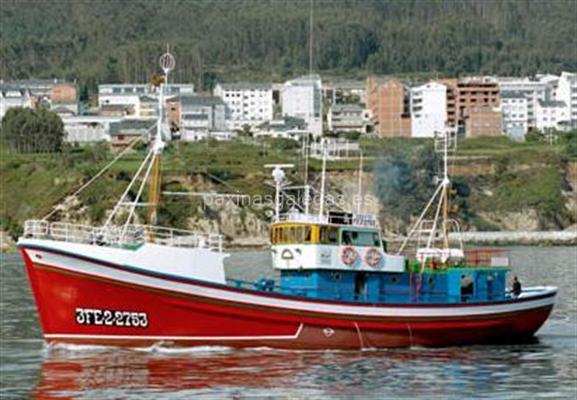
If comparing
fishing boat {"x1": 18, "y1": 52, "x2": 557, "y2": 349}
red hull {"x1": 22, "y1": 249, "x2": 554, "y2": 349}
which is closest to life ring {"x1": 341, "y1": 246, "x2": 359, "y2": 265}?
fishing boat {"x1": 18, "y1": 52, "x2": 557, "y2": 349}

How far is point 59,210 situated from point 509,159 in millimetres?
49570

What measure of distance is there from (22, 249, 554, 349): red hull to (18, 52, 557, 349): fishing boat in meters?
0.03

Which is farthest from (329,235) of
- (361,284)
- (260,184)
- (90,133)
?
(90,133)

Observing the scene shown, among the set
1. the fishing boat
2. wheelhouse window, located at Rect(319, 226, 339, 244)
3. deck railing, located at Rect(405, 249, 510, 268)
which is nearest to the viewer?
the fishing boat

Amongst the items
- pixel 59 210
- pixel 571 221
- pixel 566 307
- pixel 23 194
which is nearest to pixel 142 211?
pixel 59 210

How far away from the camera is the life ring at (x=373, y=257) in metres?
47.1

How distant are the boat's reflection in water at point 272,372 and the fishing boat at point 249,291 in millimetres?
532

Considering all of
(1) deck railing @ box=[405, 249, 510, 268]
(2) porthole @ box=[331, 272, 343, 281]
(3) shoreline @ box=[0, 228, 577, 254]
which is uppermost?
(1) deck railing @ box=[405, 249, 510, 268]

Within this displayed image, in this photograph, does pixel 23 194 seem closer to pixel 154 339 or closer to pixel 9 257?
pixel 9 257

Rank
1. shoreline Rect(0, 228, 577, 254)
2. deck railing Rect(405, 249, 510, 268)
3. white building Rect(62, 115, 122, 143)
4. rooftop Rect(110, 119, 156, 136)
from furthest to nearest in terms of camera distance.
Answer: white building Rect(62, 115, 122, 143), rooftop Rect(110, 119, 156, 136), shoreline Rect(0, 228, 577, 254), deck railing Rect(405, 249, 510, 268)

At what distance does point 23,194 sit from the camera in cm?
14575

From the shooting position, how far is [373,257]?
47219mm

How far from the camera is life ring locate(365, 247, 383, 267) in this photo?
Answer: 1854 inches

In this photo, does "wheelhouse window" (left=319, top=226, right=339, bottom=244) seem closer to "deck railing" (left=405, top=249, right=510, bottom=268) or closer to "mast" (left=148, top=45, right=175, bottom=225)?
"deck railing" (left=405, top=249, right=510, bottom=268)
